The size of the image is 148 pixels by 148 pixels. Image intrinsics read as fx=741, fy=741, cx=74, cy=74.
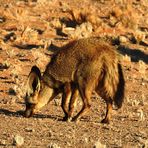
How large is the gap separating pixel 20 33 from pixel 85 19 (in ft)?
13.2

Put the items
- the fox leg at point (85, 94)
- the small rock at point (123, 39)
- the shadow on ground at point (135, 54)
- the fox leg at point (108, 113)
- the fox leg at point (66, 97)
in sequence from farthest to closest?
the small rock at point (123, 39) → the shadow on ground at point (135, 54) → the fox leg at point (66, 97) → the fox leg at point (108, 113) → the fox leg at point (85, 94)

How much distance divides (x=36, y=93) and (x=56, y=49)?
28.8 ft

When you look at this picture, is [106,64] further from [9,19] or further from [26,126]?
[9,19]

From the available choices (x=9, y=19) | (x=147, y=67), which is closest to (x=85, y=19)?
(x=9, y=19)

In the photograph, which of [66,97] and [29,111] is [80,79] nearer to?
[66,97]

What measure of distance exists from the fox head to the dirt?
9.6 inches

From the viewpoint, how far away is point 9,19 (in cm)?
2694

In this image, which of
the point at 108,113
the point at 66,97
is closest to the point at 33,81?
the point at 66,97

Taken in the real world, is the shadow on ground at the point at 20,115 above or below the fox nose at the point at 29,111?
below

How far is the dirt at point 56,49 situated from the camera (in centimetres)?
1228

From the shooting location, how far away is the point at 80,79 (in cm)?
1362

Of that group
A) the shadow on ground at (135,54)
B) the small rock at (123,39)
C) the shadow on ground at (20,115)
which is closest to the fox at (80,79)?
the shadow on ground at (20,115)

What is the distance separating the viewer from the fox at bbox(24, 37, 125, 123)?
13.6 meters

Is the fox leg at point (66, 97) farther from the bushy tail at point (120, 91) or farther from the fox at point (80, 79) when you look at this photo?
the bushy tail at point (120, 91)
